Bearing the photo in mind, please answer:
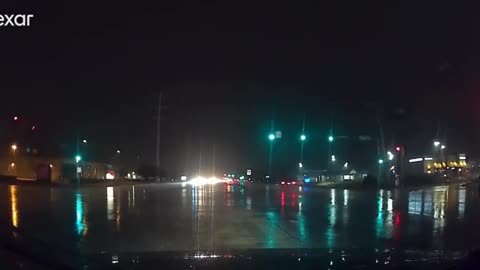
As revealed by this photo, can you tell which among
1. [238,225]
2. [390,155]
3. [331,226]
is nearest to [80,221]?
[238,225]

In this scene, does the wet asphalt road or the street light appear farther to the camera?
the street light

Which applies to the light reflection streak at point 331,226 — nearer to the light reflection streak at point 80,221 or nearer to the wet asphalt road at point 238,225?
the wet asphalt road at point 238,225

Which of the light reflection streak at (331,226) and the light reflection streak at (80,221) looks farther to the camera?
the light reflection streak at (80,221)

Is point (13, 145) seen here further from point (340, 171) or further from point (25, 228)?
point (25, 228)

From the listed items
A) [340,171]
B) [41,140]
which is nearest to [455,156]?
[340,171]

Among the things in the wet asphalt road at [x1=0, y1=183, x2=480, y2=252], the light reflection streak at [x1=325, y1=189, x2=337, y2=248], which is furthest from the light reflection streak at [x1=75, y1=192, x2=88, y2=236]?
the light reflection streak at [x1=325, y1=189, x2=337, y2=248]

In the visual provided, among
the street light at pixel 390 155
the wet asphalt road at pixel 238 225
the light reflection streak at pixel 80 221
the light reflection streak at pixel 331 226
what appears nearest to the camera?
the wet asphalt road at pixel 238 225

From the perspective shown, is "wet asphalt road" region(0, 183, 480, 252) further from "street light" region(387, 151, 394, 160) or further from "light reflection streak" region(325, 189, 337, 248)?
"street light" region(387, 151, 394, 160)

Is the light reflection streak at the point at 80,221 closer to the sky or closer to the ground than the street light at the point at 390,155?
closer to the ground

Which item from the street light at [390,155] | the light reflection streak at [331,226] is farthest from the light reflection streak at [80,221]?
the street light at [390,155]

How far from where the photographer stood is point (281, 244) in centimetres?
1203

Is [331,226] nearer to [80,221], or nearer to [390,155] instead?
[80,221]

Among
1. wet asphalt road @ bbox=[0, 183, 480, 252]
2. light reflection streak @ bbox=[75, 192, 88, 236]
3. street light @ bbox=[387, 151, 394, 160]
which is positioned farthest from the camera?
street light @ bbox=[387, 151, 394, 160]

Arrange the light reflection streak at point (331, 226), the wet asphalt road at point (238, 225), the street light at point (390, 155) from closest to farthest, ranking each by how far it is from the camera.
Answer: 1. the wet asphalt road at point (238, 225)
2. the light reflection streak at point (331, 226)
3. the street light at point (390, 155)
